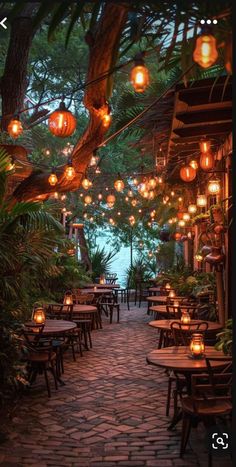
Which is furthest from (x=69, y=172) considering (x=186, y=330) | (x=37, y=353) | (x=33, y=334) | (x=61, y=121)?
(x=186, y=330)

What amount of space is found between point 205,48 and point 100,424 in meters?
4.26

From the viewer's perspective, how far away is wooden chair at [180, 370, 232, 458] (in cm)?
459

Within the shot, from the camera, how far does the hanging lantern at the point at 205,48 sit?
9.46 feet

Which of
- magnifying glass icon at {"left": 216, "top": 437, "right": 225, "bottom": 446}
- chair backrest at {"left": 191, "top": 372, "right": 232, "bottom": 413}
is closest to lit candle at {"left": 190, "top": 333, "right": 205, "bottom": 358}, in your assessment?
chair backrest at {"left": 191, "top": 372, "right": 232, "bottom": 413}

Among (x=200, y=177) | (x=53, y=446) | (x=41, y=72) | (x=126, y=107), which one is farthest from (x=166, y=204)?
(x=53, y=446)

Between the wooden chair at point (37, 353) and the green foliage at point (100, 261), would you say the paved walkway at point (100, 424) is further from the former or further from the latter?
the green foliage at point (100, 261)

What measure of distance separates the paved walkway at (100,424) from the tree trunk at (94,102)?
292cm

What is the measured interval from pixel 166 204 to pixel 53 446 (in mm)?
9081

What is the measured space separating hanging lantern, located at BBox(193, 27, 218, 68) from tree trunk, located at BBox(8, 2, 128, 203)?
90 cm

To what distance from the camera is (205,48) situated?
2887mm

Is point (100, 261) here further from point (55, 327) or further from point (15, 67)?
point (55, 327)

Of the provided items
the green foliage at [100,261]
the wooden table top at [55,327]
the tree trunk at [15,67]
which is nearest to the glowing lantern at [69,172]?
the wooden table top at [55,327]

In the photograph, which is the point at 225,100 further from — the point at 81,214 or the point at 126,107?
the point at 81,214

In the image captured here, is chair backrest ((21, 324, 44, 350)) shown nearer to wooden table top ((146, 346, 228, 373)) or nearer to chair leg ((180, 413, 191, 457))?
wooden table top ((146, 346, 228, 373))
